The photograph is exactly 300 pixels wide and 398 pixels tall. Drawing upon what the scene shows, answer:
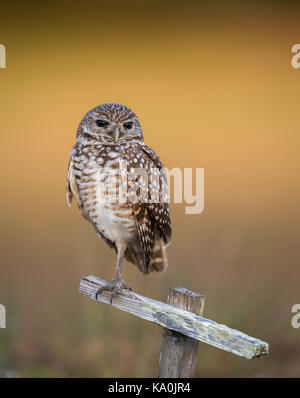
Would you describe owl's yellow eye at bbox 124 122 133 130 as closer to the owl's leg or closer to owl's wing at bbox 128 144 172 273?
owl's wing at bbox 128 144 172 273

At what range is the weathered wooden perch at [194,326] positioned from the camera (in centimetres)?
130

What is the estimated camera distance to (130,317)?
2.78 m

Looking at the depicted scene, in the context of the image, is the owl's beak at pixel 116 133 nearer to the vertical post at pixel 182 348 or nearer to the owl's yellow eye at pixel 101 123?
the owl's yellow eye at pixel 101 123

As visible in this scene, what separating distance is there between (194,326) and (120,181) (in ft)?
2.14

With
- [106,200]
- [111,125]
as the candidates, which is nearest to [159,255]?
[106,200]

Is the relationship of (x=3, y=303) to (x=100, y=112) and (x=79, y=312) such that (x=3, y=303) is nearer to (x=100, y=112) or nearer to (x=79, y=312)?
(x=79, y=312)

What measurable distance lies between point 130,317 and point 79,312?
1.39 ft

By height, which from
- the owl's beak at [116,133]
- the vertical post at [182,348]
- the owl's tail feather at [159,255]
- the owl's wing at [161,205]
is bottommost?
the vertical post at [182,348]

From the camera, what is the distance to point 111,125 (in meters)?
1.86

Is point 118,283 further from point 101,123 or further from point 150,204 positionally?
point 101,123

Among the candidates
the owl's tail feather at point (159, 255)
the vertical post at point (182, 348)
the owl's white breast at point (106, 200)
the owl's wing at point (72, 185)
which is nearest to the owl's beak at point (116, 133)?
the owl's white breast at point (106, 200)

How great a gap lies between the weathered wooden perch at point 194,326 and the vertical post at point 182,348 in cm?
4

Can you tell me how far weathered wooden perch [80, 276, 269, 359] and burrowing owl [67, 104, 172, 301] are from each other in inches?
6.9
